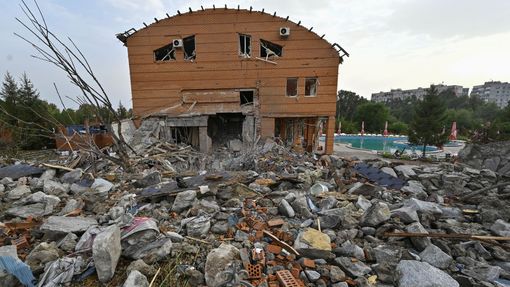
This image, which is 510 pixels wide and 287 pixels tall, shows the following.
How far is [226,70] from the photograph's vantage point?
12438mm

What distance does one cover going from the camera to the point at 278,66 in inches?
487

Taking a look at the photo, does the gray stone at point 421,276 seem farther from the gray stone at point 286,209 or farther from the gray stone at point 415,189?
the gray stone at point 415,189

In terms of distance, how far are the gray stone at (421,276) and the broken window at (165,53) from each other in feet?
43.2

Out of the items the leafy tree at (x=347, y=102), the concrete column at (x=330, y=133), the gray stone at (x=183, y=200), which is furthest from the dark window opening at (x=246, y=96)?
the leafy tree at (x=347, y=102)

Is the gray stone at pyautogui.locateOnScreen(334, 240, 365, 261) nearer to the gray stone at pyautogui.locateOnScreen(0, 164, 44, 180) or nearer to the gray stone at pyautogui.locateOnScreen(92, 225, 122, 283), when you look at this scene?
the gray stone at pyautogui.locateOnScreen(92, 225, 122, 283)

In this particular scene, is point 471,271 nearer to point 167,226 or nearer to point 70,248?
point 167,226

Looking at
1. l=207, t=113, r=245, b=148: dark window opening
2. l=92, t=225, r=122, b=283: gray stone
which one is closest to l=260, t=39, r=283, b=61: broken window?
l=207, t=113, r=245, b=148: dark window opening

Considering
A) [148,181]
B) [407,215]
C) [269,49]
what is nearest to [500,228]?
[407,215]

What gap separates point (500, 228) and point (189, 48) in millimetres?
13516

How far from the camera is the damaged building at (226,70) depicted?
39.3ft

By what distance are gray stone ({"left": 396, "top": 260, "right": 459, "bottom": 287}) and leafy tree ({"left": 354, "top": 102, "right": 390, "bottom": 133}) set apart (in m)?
38.2

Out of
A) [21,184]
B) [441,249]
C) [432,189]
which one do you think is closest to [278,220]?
[441,249]

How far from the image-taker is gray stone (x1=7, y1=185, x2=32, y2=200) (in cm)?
440

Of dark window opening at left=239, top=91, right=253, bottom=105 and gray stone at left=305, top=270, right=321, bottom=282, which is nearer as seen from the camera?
gray stone at left=305, top=270, right=321, bottom=282
